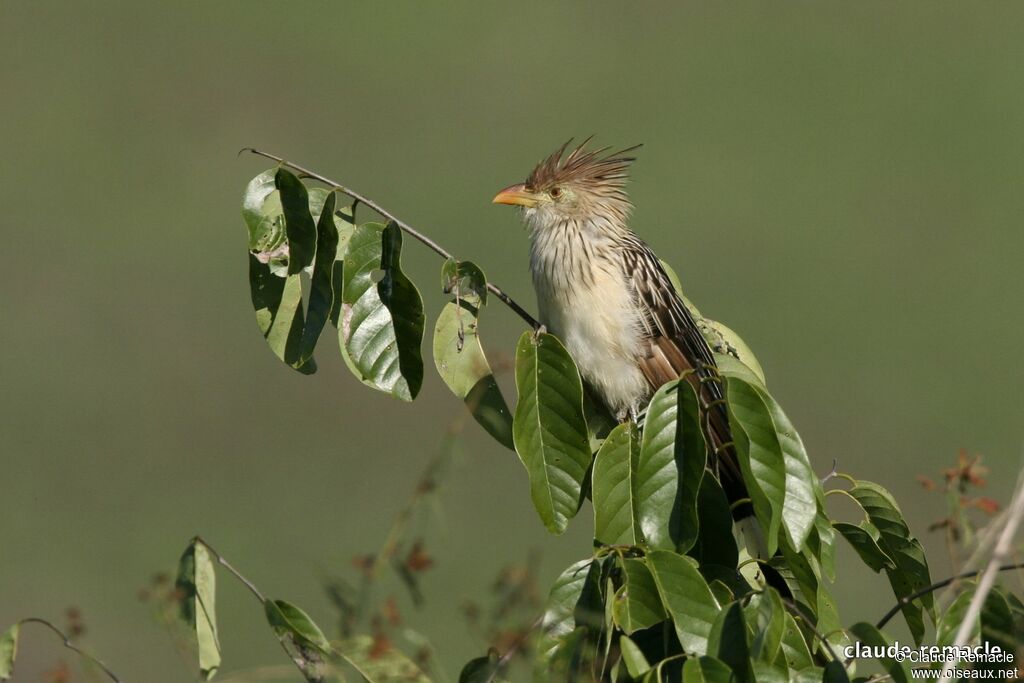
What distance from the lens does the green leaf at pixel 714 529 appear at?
10.9ft

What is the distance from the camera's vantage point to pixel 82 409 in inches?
711

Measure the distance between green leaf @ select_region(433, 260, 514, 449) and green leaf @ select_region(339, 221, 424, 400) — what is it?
0.63ft

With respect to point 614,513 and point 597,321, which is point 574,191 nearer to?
point 597,321

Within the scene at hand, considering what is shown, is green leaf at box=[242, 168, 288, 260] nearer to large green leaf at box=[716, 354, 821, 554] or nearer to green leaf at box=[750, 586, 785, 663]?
large green leaf at box=[716, 354, 821, 554]

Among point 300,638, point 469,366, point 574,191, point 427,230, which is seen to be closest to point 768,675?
point 300,638

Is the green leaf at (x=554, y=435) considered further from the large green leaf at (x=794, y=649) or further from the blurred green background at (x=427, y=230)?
the blurred green background at (x=427, y=230)

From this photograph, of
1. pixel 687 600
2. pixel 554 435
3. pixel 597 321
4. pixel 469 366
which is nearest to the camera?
pixel 687 600

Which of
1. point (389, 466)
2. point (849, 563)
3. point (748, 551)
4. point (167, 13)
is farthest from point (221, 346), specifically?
point (748, 551)

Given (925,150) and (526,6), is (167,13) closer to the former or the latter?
(526,6)

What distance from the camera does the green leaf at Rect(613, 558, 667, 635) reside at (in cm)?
295

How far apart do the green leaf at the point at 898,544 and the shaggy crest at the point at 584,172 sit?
2.59 meters

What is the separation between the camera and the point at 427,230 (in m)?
20.4

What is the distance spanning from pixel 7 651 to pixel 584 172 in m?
3.30

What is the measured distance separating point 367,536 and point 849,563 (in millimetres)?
5023
